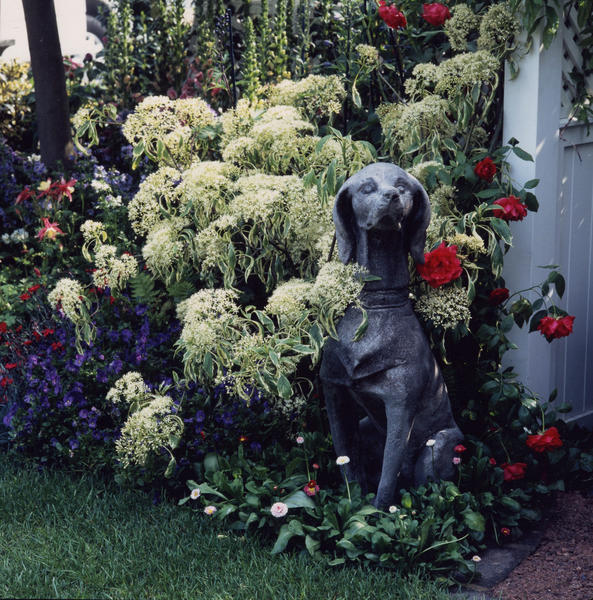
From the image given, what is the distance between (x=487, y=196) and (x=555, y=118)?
57 cm

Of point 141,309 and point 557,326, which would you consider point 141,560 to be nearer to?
point 141,309

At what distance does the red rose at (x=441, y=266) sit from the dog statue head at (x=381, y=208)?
0.16 ft

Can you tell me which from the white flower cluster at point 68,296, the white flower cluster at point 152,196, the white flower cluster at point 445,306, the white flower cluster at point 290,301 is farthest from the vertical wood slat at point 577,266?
the white flower cluster at point 68,296

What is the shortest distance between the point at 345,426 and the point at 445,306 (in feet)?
2.14

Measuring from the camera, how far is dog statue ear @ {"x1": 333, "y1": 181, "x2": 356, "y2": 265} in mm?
3203

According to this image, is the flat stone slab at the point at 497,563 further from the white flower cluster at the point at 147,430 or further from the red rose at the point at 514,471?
the white flower cluster at the point at 147,430

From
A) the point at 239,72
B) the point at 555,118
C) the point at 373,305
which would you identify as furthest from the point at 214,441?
the point at 239,72

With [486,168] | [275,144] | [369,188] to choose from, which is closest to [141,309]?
[275,144]

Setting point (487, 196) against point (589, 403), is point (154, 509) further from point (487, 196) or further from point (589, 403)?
point (589, 403)

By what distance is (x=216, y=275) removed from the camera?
4.25m

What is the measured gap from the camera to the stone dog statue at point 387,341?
3164mm

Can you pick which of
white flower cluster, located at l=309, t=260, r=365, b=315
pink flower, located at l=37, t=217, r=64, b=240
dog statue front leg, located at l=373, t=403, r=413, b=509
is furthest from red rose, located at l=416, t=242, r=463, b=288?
pink flower, located at l=37, t=217, r=64, b=240

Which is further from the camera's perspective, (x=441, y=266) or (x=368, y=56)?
(x=368, y=56)

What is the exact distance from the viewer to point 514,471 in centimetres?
353
